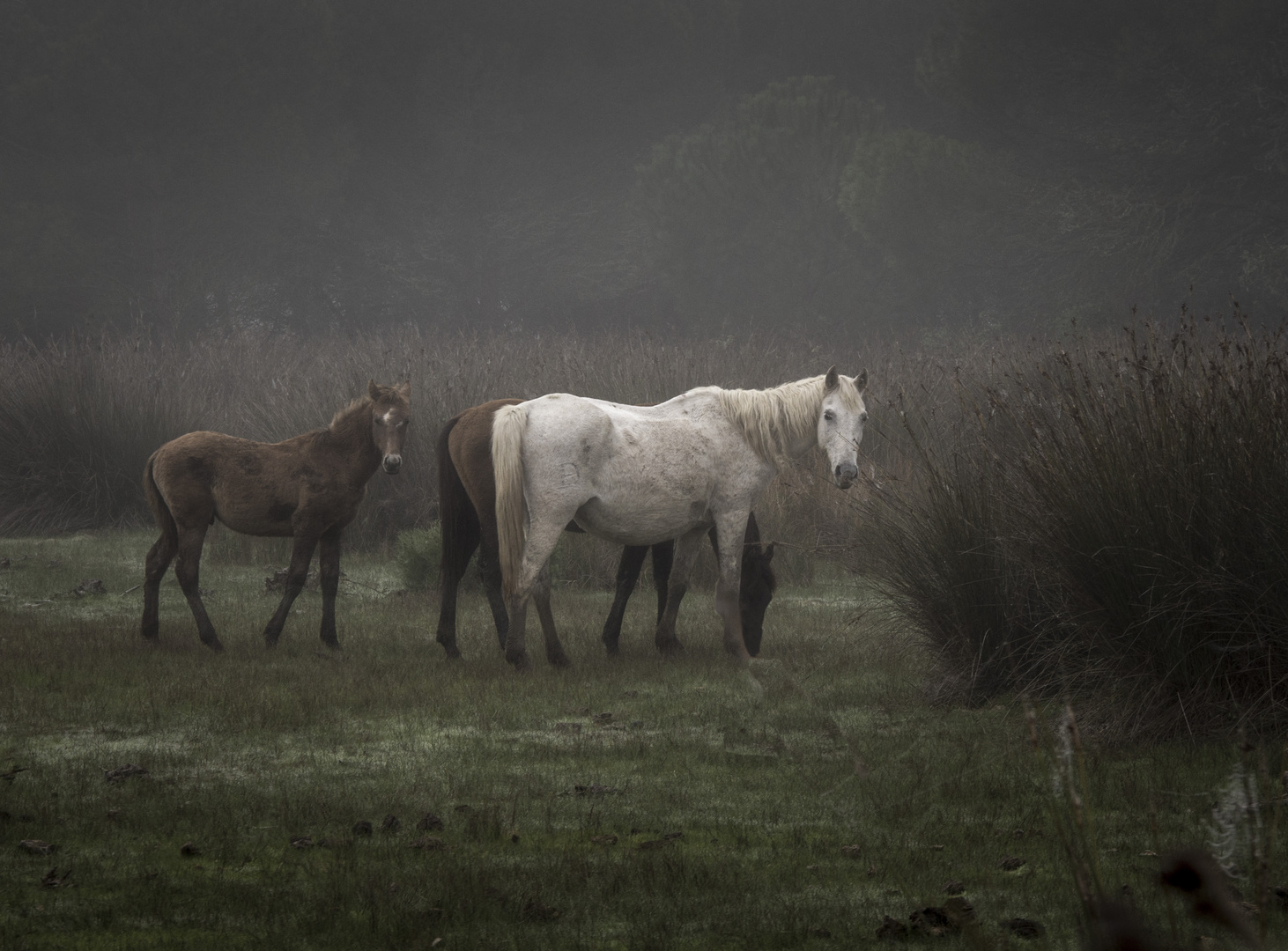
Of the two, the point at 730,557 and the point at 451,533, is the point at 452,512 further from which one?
the point at 730,557

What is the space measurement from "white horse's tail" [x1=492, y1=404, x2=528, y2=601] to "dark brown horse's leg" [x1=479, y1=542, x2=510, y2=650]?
69 centimetres

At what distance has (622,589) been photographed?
8.09 metres

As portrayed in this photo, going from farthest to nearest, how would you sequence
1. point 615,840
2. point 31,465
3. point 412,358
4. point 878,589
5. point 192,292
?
point 192,292
point 412,358
point 31,465
point 878,589
point 615,840

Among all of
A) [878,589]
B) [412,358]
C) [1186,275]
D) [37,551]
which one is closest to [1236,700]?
[878,589]

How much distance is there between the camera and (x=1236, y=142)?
1052 inches

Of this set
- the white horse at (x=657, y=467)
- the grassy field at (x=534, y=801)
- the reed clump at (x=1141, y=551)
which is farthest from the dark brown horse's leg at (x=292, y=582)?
the reed clump at (x=1141, y=551)

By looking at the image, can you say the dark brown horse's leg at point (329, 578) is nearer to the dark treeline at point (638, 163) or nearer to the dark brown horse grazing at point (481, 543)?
the dark brown horse grazing at point (481, 543)

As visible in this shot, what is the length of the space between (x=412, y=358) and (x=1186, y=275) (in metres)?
17.6

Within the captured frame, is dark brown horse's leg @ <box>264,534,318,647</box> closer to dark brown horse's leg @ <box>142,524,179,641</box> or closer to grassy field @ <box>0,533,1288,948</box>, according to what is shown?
grassy field @ <box>0,533,1288,948</box>

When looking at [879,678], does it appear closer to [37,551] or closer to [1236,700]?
[1236,700]

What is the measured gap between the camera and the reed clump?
4888 millimetres

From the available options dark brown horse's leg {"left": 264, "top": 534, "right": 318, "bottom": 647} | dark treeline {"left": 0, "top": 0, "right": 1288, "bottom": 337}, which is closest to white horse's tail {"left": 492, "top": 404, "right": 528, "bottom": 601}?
dark brown horse's leg {"left": 264, "top": 534, "right": 318, "bottom": 647}

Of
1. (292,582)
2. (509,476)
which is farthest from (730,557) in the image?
(292,582)

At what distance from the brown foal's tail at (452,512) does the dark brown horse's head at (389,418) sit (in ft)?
0.88
